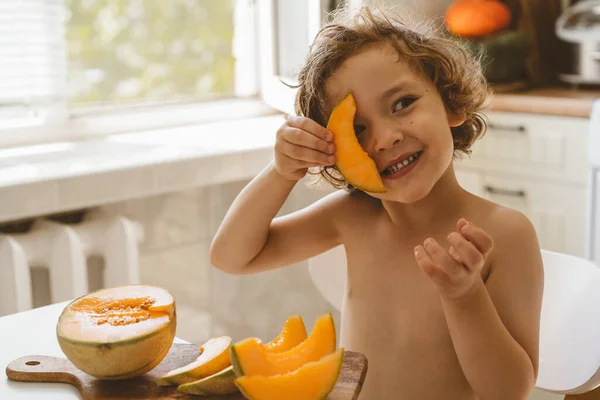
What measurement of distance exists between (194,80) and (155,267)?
617mm

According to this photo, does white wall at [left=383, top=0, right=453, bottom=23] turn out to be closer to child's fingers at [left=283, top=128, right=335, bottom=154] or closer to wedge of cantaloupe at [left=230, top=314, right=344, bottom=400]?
child's fingers at [left=283, top=128, right=335, bottom=154]

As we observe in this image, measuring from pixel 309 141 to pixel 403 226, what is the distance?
0.23 meters

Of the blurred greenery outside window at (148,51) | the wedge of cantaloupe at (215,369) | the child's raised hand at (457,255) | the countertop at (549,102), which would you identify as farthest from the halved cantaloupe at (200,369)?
the countertop at (549,102)

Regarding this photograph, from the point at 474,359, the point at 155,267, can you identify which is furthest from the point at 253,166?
the point at 474,359

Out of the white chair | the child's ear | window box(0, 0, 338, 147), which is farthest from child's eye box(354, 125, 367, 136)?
window box(0, 0, 338, 147)

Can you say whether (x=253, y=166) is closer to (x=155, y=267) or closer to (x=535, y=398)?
(x=155, y=267)

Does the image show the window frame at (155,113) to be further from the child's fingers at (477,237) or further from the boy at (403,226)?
the child's fingers at (477,237)

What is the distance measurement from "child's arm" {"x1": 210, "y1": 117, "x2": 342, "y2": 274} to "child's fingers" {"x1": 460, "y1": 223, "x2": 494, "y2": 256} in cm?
29

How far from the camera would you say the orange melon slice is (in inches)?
29.7

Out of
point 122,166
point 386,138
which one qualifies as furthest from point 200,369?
point 122,166

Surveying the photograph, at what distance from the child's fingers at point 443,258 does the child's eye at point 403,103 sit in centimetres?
28

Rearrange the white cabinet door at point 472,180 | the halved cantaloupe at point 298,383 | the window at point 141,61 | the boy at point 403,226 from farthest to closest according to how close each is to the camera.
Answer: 1. the white cabinet door at point 472,180
2. the window at point 141,61
3. the boy at point 403,226
4. the halved cantaloupe at point 298,383

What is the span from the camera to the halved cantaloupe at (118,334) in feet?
2.43

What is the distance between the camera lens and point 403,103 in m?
0.99
